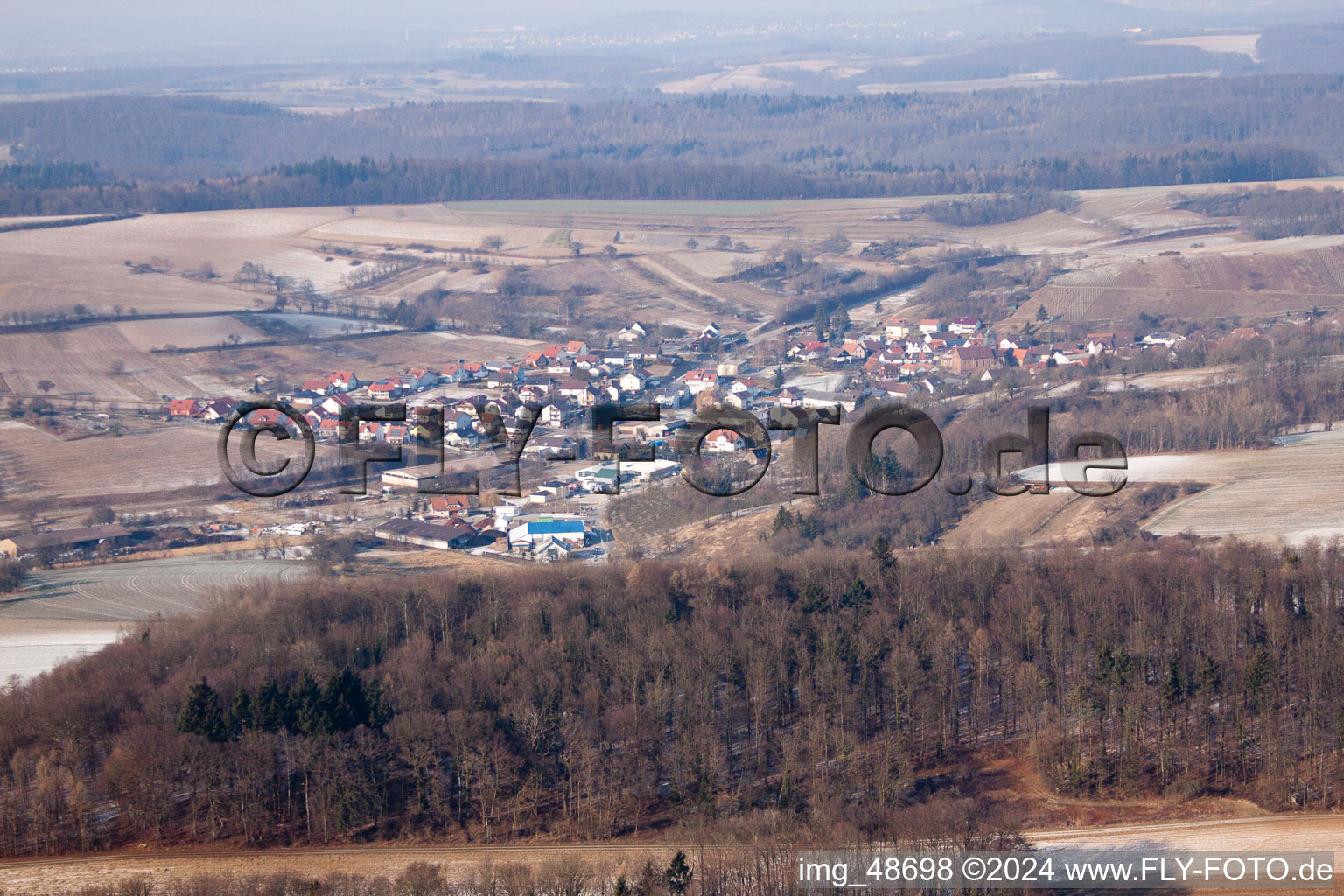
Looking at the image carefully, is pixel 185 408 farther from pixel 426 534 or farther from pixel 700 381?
pixel 700 381

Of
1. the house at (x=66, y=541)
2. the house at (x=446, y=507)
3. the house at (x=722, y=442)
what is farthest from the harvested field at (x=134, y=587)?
the house at (x=722, y=442)

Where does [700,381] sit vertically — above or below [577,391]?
above

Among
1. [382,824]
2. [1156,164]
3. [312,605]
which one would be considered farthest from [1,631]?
[1156,164]

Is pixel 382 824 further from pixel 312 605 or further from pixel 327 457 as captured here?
pixel 327 457

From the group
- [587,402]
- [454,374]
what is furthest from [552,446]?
[454,374]

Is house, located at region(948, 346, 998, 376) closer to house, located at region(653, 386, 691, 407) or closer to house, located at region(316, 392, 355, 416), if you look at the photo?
house, located at region(653, 386, 691, 407)

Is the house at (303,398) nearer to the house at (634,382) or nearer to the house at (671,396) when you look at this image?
the house at (634,382)

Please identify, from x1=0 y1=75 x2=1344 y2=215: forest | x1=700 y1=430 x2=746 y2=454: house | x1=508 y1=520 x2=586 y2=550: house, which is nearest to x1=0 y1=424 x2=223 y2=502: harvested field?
x1=508 y1=520 x2=586 y2=550: house
